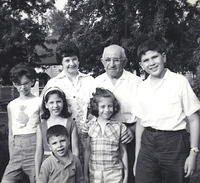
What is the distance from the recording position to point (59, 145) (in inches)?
141

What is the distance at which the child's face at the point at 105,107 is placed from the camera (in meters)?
3.89

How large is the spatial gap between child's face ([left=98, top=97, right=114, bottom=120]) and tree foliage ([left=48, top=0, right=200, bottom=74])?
63.4 ft

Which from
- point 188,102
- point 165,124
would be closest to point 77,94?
point 165,124

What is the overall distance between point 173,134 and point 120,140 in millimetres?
771

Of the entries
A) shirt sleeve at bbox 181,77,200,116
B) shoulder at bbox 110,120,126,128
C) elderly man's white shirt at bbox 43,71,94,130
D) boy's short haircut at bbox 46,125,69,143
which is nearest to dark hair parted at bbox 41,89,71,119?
elderly man's white shirt at bbox 43,71,94,130

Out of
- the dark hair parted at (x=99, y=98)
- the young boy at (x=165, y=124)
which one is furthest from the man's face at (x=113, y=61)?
the young boy at (x=165, y=124)

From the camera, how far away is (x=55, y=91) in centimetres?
398

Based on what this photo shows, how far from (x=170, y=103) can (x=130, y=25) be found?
21.8 metres

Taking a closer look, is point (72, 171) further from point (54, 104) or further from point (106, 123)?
point (54, 104)

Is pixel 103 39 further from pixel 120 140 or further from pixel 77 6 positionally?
pixel 120 140

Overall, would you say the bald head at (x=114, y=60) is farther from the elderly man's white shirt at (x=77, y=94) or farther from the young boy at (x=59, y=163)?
the young boy at (x=59, y=163)

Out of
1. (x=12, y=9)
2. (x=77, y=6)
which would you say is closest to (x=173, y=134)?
(x=12, y=9)

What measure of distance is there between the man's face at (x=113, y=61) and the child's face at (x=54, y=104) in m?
0.70

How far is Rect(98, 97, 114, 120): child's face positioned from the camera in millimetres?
3889
